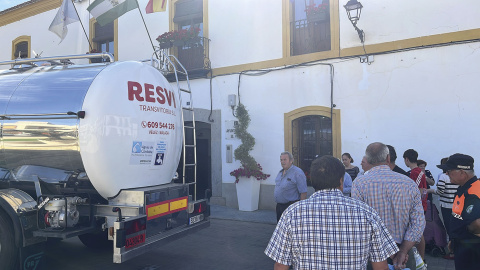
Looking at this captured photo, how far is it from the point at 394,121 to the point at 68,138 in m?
6.55

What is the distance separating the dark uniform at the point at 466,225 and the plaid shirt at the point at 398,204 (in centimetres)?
31

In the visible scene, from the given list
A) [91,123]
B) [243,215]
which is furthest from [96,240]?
[243,215]

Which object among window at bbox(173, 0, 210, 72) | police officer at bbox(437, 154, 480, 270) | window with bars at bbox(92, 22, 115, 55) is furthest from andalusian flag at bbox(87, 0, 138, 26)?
Answer: police officer at bbox(437, 154, 480, 270)

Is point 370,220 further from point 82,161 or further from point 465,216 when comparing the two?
point 82,161

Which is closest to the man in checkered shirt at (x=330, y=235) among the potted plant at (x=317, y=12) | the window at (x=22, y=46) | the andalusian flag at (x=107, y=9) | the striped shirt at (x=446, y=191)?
the striped shirt at (x=446, y=191)

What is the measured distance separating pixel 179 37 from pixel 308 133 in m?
4.57

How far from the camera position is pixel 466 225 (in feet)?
9.68

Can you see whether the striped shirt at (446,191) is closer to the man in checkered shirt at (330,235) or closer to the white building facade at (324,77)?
the white building facade at (324,77)

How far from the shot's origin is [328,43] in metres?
9.15

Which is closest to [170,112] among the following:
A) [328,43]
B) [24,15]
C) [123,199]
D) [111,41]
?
[123,199]

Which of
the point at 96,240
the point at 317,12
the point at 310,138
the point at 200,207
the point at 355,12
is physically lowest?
the point at 96,240

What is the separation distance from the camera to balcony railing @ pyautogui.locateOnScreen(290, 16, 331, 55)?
9180 millimetres

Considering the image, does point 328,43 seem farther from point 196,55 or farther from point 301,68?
point 196,55

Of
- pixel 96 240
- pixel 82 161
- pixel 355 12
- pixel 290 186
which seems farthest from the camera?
pixel 355 12
